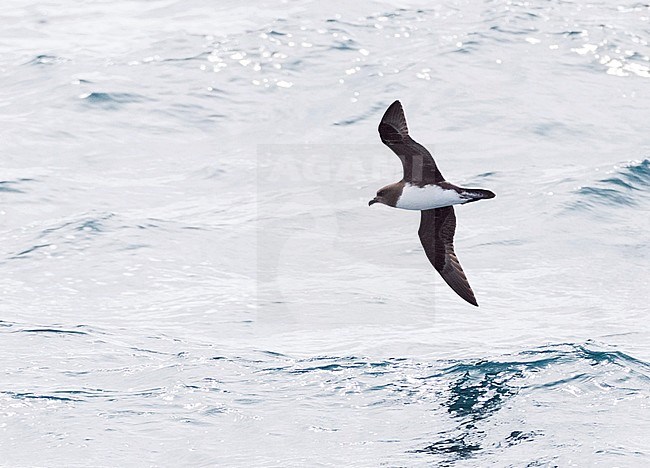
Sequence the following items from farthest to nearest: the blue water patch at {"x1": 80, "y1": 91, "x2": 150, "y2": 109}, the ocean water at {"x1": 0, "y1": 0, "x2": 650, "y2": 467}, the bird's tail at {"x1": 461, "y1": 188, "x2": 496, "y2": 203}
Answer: the blue water patch at {"x1": 80, "y1": 91, "x2": 150, "y2": 109}
the ocean water at {"x1": 0, "y1": 0, "x2": 650, "y2": 467}
the bird's tail at {"x1": 461, "y1": 188, "x2": 496, "y2": 203}

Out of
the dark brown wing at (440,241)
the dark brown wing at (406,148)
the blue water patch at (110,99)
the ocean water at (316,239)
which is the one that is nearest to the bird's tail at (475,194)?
the dark brown wing at (406,148)

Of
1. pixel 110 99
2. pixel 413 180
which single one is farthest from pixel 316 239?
pixel 110 99

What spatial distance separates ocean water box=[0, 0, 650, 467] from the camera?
10.1 metres

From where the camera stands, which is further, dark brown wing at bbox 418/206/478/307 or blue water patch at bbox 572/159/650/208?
blue water patch at bbox 572/159/650/208

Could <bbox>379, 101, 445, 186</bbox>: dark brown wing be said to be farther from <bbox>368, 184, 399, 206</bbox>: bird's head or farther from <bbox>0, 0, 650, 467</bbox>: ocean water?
<bbox>0, 0, 650, 467</bbox>: ocean water

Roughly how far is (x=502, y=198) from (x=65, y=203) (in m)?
6.27

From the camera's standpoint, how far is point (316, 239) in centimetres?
1562

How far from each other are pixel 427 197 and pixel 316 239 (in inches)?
204

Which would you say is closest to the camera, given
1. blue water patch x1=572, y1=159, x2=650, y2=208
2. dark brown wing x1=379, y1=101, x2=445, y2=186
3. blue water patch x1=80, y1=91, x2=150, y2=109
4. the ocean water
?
the ocean water

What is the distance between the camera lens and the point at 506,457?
30.2 feet

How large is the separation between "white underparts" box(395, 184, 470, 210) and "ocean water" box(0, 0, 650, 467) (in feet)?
5.58

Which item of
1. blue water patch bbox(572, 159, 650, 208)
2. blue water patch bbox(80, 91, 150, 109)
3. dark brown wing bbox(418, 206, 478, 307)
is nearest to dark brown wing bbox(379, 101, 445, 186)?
dark brown wing bbox(418, 206, 478, 307)

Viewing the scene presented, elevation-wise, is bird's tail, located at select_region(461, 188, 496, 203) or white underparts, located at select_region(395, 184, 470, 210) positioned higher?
bird's tail, located at select_region(461, 188, 496, 203)

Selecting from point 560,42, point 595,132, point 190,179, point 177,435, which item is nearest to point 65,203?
point 190,179
